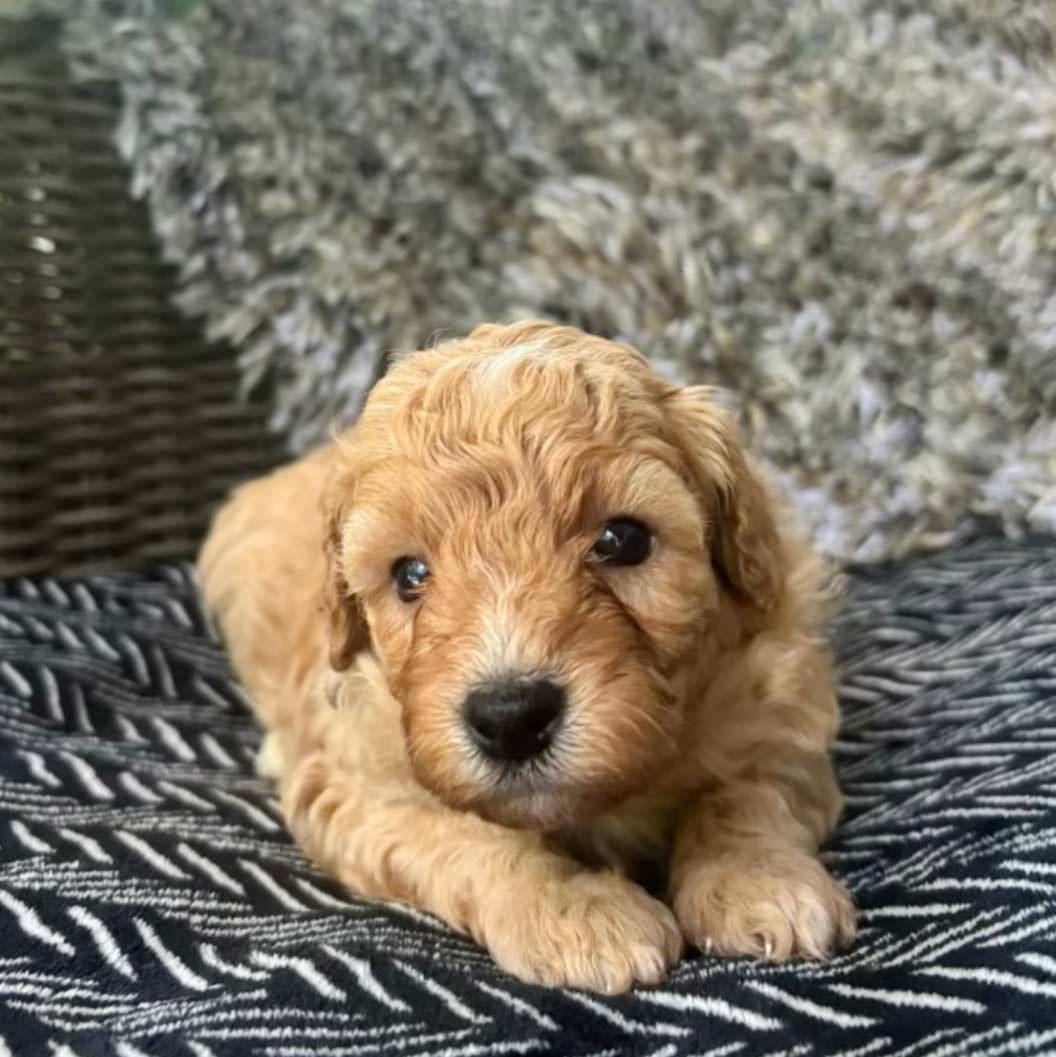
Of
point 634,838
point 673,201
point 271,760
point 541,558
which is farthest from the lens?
point 673,201

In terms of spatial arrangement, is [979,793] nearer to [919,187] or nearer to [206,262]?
[919,187]

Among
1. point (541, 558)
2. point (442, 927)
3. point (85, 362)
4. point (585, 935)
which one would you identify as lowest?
point (85, 362)

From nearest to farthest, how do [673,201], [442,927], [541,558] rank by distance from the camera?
[541,558], [442,927], [673,201]

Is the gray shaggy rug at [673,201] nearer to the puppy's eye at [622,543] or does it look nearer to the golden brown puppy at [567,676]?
the golden brown puppy at [567,676]

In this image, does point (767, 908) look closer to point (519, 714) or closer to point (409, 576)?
point (519, 714)

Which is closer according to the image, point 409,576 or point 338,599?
point 409,576

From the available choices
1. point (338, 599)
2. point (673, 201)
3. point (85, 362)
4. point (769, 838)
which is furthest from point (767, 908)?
point (85, 362)
